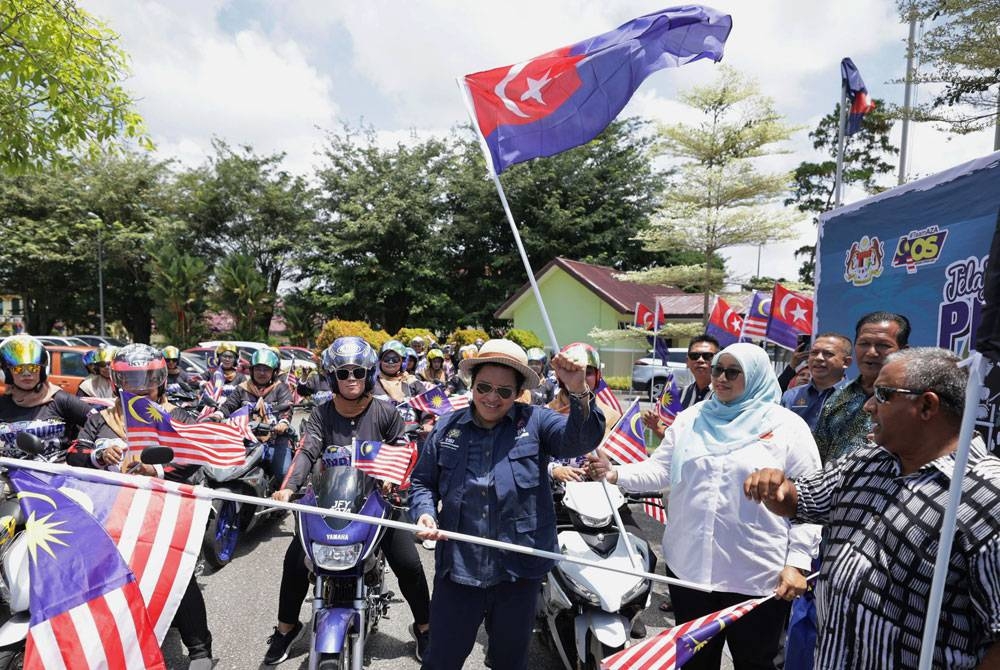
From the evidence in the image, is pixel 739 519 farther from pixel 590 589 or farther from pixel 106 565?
pixel 106 565

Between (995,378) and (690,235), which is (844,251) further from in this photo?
(690,235)

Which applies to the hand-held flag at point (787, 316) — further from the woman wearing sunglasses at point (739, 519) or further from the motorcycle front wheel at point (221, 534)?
the motorcycle front wheel at point (221, 534)

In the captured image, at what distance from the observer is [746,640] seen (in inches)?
101

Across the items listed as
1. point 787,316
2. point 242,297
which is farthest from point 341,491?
point 242,297

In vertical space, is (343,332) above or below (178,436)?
above

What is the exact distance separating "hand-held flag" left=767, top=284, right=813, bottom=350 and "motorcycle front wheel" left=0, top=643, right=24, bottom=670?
26.9 ft

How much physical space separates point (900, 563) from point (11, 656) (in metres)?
3.53

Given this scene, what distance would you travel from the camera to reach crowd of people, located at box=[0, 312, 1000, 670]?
167 centimetres

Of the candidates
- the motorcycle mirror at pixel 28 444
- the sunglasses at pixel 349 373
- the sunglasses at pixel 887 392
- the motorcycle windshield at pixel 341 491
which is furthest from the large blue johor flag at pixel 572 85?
the motorcycle mirror at pixel 28 444

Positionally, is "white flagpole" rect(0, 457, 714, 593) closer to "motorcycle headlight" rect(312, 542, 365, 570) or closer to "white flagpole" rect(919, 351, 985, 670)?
"motorcycle headlight" rect(312, 542, 365, 570)

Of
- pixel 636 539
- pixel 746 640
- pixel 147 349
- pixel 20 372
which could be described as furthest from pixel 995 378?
pixel 20 372

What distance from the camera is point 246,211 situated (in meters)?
34.3

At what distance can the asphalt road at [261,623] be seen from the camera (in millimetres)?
3711

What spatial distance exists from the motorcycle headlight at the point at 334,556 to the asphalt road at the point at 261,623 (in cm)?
107
